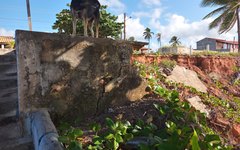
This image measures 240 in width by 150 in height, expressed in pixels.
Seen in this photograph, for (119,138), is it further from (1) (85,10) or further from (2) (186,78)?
(2) (186,78)

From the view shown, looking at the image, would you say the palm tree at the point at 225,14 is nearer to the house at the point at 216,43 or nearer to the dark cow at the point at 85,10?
the dark cow at the point at 85,10

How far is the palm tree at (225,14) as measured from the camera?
1766 centimetres

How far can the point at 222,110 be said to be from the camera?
508cm

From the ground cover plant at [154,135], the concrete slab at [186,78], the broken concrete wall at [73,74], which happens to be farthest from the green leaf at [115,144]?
the concrete slab at [186,78]

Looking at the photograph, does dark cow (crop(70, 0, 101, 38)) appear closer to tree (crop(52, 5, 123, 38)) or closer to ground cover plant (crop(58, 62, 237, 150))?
ground cover plant (crop(58, 62, 237, 150))

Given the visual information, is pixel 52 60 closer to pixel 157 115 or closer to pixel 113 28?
pixel 157 115

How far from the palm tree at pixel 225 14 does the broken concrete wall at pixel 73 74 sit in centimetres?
1632

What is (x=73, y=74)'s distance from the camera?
10.7ft

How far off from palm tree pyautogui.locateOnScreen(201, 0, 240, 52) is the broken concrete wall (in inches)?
643

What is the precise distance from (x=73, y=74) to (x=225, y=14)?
1797cm

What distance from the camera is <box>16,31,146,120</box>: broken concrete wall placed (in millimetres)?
2945

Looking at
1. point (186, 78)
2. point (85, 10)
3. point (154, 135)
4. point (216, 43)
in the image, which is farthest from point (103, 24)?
point (216, 43)

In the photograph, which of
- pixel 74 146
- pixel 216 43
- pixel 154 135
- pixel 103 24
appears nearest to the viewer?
pixel 74 146

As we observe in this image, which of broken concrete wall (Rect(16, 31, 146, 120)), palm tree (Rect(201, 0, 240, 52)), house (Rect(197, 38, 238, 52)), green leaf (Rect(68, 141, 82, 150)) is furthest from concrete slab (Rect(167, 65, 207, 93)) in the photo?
house (Rect(197, 38, 238, 52))
